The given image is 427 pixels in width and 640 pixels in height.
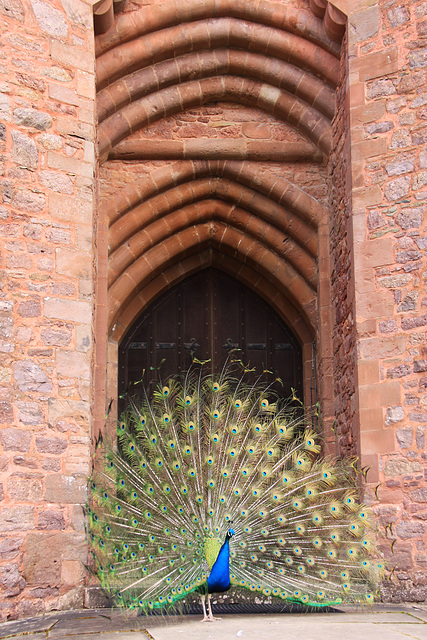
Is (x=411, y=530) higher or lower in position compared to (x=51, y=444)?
lower

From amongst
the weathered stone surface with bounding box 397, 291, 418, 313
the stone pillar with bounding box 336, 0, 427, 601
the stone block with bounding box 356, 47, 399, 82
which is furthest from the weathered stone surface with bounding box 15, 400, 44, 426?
the stone block with bounding box 356, 47, 399, 82

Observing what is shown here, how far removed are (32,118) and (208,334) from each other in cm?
337

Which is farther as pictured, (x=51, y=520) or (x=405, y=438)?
(x=405, y=438)

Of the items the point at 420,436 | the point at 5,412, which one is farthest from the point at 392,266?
the point at 5,412

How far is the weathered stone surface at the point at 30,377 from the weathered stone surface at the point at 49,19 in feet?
9.75

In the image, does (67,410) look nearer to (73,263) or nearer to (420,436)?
(73,263)

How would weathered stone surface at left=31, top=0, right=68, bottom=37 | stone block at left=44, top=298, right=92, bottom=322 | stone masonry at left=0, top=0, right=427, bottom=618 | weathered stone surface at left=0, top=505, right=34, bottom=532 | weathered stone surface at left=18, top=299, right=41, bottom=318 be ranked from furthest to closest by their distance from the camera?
weathered stone surface at left=31, top=0, right=68, bottom=37 < stone block at left=44, top=298, right=92, bottom=322 < weathered stone surface at left=18, top=299, right=41, bottom=318 < stone masonry at left=0, top=0, right=427, bottom=618 < weathered stone surface at left=0, top=505, right=34, bottom=532

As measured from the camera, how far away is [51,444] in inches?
250

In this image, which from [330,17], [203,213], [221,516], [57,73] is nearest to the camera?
[221,516]

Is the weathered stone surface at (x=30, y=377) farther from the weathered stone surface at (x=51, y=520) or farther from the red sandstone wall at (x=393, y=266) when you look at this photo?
the red sandstone wall at (x=393, y=266)

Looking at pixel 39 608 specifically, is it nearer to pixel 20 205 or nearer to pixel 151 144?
pixel 20 205

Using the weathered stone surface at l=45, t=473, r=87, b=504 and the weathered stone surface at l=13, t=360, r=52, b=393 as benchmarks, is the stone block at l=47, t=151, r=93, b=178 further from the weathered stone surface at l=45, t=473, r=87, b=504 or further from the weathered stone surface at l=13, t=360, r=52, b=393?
the weathered stone surface at l=45, t=473, r=87, b=504

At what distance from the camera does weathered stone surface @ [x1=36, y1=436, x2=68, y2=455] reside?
630 cm

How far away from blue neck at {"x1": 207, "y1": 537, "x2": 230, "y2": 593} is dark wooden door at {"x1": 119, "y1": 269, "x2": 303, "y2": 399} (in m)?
3.84
